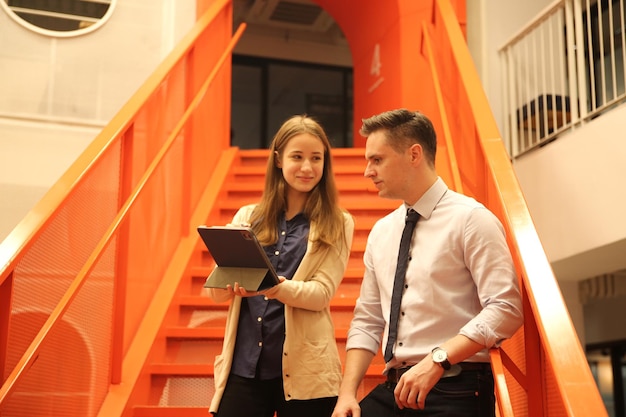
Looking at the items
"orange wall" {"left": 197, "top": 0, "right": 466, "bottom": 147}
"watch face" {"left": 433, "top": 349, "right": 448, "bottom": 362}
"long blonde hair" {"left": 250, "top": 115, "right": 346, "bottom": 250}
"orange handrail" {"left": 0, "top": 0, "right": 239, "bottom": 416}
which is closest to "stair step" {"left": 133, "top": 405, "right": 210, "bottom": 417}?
"orange handrail" {"left": 0, "top": 0, "right": 239, "bottom": 416}

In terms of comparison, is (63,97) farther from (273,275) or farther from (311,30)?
(311,30)

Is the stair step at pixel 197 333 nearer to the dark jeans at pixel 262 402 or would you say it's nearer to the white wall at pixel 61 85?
the dark jeans at pixel 262 402

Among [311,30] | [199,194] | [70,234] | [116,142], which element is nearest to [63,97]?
[199,194]

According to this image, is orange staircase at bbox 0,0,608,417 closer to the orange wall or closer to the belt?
the belt

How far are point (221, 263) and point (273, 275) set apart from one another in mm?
183

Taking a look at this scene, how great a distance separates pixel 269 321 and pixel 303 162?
54cm

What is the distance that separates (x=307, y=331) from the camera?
2.46m

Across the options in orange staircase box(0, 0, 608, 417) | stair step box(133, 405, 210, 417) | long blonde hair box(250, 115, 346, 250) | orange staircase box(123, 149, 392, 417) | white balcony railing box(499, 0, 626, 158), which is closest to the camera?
orange staircase box(0, 0, 608, 417)

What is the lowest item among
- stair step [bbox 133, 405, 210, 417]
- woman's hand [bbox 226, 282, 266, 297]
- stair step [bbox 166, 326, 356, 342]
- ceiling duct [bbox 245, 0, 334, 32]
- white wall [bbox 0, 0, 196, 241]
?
stair step [bbox 133, 405, 210, 417]

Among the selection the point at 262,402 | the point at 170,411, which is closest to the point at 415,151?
the point at 262,402

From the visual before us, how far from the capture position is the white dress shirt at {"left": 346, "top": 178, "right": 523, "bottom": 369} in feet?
6.47

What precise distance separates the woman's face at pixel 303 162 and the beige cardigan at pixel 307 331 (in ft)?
0.56

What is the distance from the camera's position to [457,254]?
2.10 metres

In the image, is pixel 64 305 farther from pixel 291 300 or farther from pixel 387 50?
pixel 387 50
